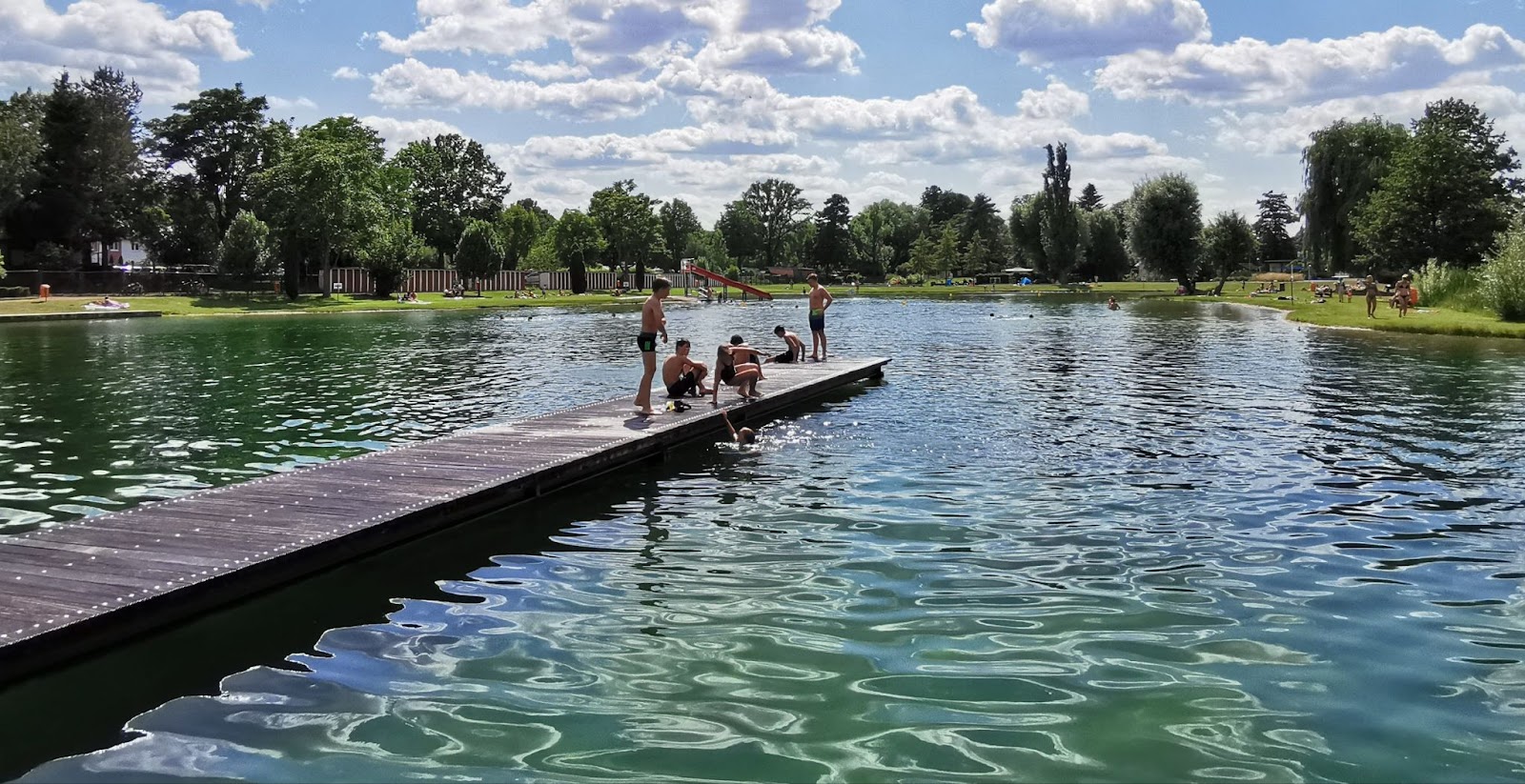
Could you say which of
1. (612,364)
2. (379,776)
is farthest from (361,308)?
(379,776)

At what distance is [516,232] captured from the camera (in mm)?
114812

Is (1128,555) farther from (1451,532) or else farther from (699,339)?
(699,339)

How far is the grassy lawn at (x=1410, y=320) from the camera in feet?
128

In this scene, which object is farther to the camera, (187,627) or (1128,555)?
(1128,555)

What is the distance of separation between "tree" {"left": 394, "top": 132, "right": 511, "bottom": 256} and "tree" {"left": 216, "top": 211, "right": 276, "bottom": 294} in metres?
35.0

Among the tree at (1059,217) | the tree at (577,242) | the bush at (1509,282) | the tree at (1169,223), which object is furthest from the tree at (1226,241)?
the tree at (577,242)

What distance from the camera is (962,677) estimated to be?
754 cm

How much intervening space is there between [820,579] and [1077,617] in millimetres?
2344

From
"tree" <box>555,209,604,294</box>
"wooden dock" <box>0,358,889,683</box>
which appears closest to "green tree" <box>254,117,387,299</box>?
"tree" <box>555,209,604,294</box>

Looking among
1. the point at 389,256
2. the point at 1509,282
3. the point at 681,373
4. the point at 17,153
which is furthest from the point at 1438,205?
the point at 17,153

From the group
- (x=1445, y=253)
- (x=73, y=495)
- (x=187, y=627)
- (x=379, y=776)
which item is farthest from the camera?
(x=1445, y=253)

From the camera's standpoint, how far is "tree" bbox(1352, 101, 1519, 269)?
193 feet

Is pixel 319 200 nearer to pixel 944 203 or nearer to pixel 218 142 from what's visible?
pixel 218 142

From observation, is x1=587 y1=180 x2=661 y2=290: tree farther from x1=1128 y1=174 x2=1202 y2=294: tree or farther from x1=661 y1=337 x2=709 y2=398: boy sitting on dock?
x1=661 y1=337 x2=709 y2=398: boy sitting on dock
